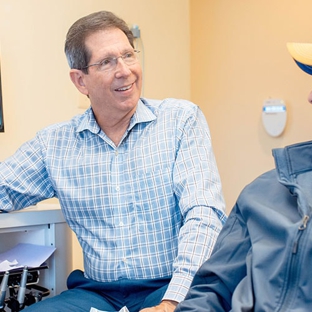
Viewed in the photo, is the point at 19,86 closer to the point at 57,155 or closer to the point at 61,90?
the point at 61,90

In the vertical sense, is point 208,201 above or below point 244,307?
above

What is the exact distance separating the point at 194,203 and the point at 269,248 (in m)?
0.36

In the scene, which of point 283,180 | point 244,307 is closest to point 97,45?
point 283,180

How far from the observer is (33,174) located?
61.8 inches

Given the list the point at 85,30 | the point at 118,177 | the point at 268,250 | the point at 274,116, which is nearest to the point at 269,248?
the point at 268,250

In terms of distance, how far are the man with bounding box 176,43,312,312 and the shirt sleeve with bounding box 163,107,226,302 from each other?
0.15 meters

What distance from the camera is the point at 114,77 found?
4.99ft

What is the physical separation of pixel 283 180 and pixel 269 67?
1.43 metres

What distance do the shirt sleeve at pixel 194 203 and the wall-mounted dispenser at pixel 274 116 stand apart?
87cm

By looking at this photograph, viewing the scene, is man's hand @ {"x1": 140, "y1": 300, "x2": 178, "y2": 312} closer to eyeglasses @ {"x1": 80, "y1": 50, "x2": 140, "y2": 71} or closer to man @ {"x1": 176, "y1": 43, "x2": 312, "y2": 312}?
man @ {"x1": 176, "y1": 43, "x2": 312, "y2": 312}

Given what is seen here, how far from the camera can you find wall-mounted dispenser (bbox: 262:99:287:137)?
2.26 metres

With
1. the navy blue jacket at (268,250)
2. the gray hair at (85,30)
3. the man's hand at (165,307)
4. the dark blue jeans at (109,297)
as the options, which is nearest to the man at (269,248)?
the navy blue jacket at (268,250)

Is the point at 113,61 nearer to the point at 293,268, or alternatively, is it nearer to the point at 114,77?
the point at 114,77

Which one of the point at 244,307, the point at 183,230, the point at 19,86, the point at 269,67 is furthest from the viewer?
the point at 269,67
